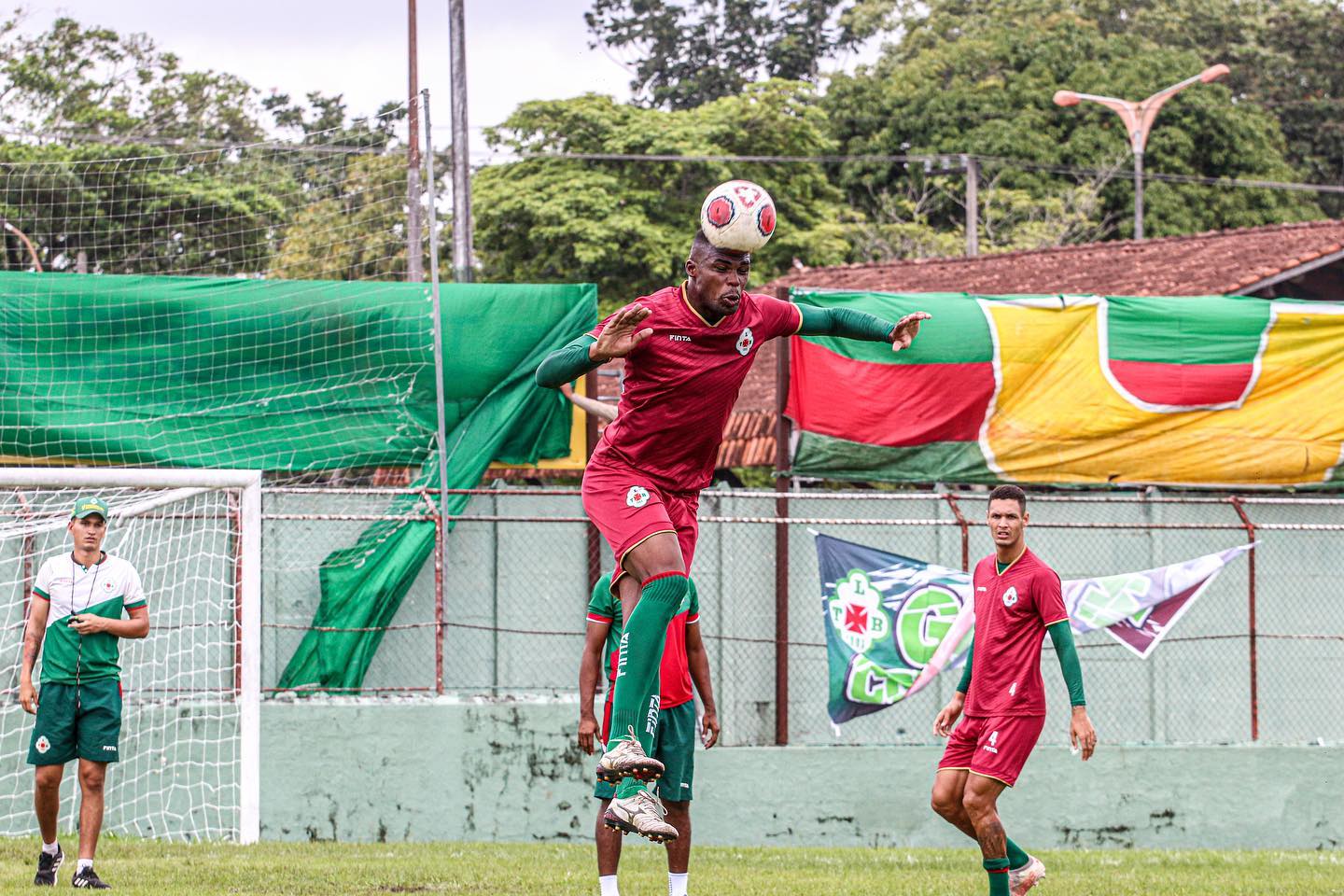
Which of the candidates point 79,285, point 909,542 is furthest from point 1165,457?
point 79,285

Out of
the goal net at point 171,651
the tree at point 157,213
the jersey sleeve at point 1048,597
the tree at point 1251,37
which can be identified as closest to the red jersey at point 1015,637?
the jersey sleeve at point 1048,597

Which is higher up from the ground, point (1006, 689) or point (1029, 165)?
point (1029, 165)

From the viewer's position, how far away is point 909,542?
50.0 ft

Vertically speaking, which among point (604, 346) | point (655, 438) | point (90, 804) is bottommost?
point (90, 804)

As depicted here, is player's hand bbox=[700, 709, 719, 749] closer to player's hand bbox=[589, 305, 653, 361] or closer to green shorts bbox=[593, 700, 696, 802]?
green shorts bbox=[593, 700, 696, 802]

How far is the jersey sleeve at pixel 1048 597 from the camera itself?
8.23 meters

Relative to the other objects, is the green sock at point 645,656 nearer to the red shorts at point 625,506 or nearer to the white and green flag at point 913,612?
the red shorts at point 625,506

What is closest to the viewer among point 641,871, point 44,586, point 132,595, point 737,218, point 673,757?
point 737,218

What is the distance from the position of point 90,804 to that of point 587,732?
10.9ft

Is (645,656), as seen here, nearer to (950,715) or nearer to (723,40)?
(950,715)

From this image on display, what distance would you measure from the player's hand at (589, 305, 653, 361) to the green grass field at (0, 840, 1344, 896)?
4095 mm

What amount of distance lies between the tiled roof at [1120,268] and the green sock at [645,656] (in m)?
15.5

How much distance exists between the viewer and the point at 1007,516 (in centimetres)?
841

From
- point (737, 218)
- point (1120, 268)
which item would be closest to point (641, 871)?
point (737, 218)
